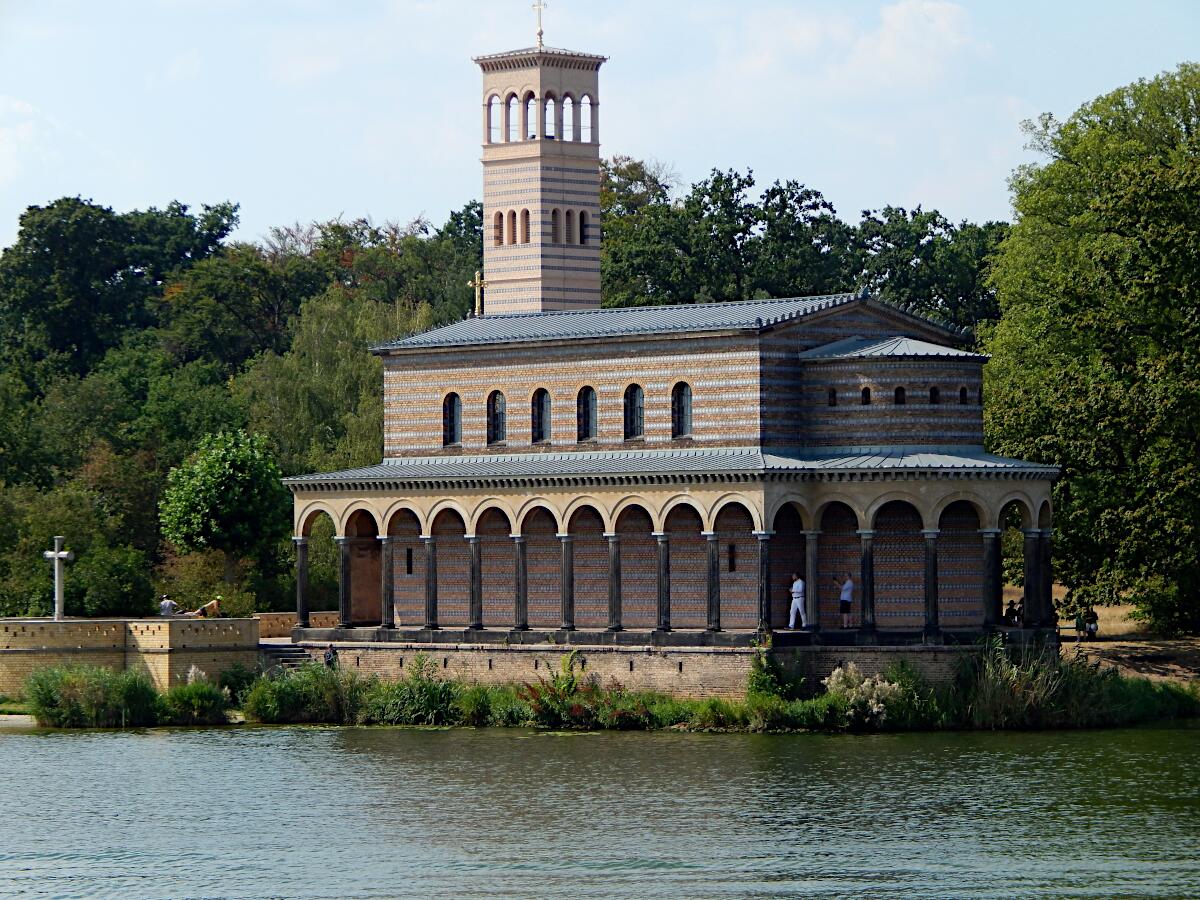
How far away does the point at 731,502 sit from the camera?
5928 cm

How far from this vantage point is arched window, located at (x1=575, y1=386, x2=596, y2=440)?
63.7 metres

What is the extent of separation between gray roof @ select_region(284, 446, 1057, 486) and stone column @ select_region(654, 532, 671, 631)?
1601 millimetres

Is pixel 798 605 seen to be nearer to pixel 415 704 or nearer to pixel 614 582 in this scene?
pixel 614 582

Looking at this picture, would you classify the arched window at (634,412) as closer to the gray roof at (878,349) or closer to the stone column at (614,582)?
the stone column at (614,582)

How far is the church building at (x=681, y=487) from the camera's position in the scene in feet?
194

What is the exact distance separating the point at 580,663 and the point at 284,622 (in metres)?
12.0

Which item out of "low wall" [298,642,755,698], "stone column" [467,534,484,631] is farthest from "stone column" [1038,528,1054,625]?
"stone column" [467,534,484,631]

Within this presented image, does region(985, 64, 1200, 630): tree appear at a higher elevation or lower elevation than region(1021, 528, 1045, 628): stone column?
higher

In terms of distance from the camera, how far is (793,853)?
1715 inches

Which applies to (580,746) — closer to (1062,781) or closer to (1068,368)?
(1062,781)

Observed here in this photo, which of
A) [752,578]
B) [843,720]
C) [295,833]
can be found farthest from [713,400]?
[295,833]

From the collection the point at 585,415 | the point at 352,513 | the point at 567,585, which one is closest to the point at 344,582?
the point at 352,513

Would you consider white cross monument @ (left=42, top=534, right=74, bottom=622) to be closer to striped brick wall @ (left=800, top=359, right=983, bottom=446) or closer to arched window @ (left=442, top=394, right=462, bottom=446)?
arched window @ (left=442, top=394, right=462, bottom=446)

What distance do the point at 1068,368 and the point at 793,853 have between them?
25.2 m
